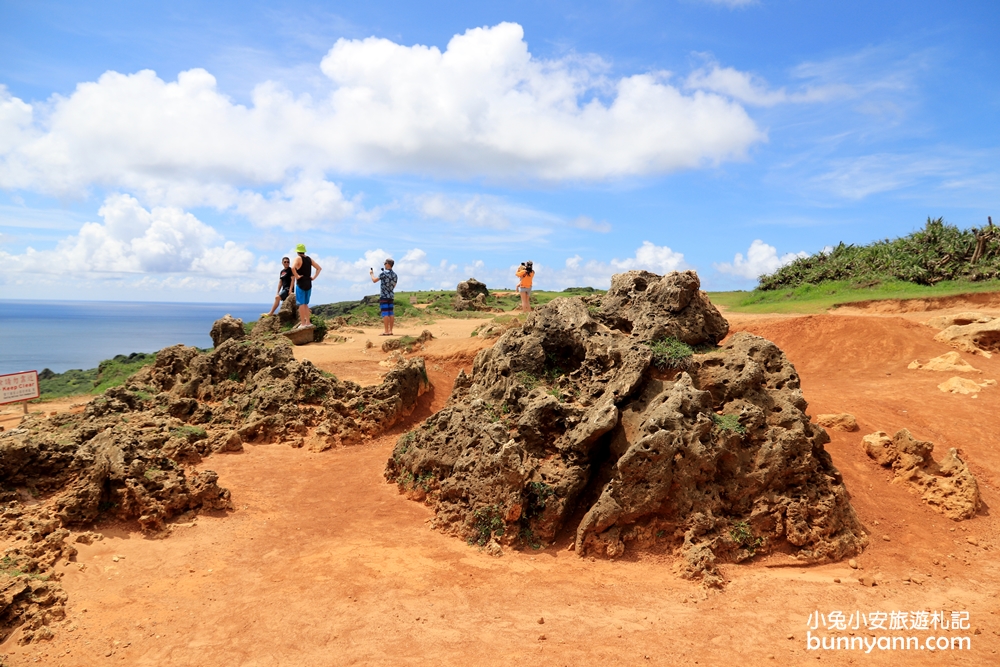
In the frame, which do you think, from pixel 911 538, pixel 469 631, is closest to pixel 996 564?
pixel 911 538

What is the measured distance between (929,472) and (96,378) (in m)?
21.6

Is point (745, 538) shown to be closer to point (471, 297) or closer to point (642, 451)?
point (642, 451)

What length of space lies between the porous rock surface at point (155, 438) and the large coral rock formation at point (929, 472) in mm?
8742

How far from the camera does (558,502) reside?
278 inches

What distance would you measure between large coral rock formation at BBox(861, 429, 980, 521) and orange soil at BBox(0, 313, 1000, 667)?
8.4 inches

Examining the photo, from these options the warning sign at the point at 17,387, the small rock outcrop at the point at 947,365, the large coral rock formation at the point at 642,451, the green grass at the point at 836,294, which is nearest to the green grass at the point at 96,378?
the warning sign at the point at 17,387

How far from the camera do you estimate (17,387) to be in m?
11.4

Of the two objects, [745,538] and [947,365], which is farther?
[947,365]

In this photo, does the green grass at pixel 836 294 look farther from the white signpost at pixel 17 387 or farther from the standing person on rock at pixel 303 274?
the white signpost at pixel 17 387

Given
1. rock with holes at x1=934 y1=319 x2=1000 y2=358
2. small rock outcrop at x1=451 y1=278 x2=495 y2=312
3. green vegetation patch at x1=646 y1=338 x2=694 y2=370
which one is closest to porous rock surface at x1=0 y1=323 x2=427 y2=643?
green vegetation patch at x1=646 y1=338 x2=694 y2=370

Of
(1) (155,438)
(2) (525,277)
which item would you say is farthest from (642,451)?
(2) (525,277)

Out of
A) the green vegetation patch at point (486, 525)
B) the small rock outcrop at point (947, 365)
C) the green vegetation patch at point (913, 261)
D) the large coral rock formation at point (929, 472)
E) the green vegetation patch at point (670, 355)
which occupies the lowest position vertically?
the green vegetation patch at point (486, 525)

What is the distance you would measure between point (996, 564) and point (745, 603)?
3532mm

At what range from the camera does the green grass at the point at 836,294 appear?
2042 centimetres
